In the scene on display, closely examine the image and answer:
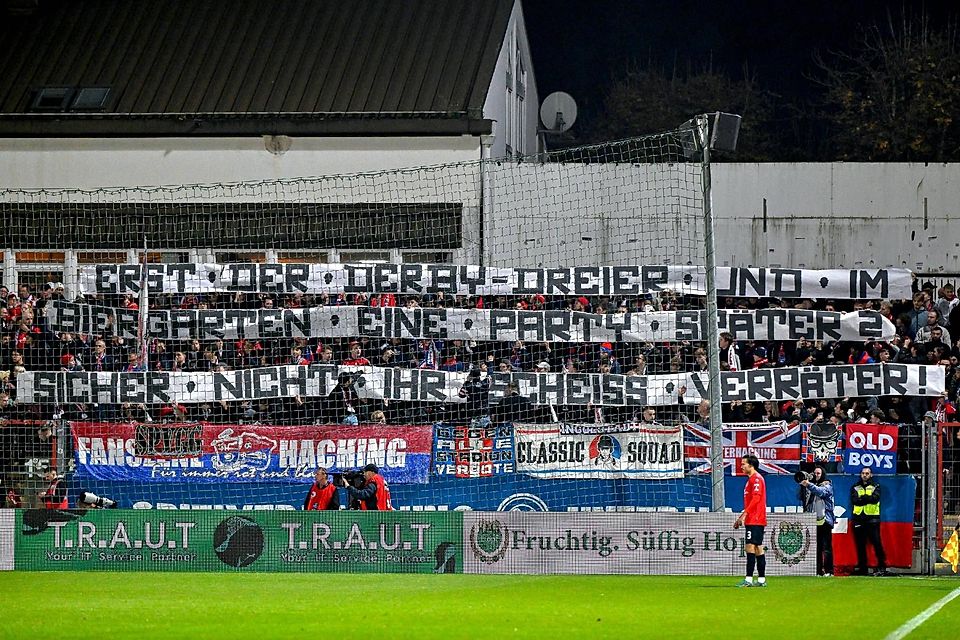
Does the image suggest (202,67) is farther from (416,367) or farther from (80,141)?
(416,367)

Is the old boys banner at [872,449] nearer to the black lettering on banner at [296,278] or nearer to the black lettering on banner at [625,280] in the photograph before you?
the black lettering on banner at [625,280]

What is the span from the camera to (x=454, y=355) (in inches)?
968

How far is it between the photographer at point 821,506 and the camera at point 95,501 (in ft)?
33.5

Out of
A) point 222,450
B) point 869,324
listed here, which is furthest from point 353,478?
point 869,324

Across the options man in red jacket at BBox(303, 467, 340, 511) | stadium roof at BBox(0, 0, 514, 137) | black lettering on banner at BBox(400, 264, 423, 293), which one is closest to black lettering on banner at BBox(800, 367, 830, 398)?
black lettering on banner at BBox(400, 264, 423, 293)

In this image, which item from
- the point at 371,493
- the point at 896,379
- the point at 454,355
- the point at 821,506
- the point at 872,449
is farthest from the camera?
the point at 454,355

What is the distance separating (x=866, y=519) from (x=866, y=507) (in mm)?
175

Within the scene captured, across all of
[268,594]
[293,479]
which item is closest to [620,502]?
[293,479]

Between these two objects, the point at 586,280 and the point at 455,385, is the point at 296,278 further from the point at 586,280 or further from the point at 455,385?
the point at 586,280

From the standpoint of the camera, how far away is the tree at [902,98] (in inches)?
1801

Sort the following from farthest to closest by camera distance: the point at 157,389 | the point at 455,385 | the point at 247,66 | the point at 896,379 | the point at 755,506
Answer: the point at 247,66 → the point at 157,389 → the point at 455,385 → the point at 896,379 → the point at 755,506

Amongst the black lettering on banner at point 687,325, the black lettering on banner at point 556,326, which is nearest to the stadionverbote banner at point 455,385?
the black lettering on banner at point 687,325

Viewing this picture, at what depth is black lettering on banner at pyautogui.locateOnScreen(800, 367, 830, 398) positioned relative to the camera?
22234 mm

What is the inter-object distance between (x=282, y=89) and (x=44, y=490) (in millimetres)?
11574
